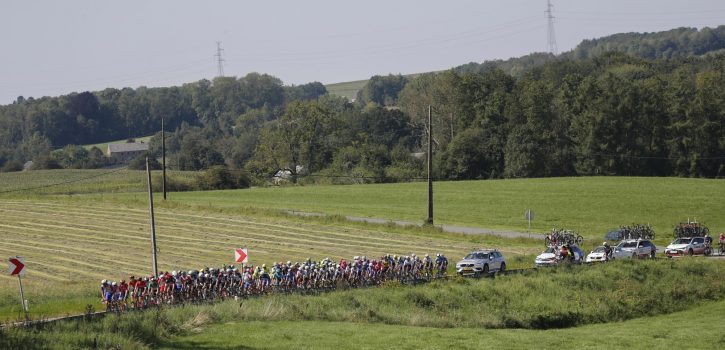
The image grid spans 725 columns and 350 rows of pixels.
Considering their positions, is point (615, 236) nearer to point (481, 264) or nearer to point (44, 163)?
point (481, 264)

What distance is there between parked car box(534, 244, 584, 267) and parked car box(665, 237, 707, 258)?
6.60m

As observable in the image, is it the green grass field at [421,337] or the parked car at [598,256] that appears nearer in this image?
the green grass field at [421,337]

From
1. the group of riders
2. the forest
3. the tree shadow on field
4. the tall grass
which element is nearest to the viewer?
the tree shadow on field

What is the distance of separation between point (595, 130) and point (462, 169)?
17513mm

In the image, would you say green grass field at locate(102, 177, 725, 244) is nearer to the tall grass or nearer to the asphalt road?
the asphalt road

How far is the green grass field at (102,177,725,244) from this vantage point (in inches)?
3078

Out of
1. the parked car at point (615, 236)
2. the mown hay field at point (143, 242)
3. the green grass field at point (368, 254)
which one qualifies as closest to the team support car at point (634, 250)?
the green grass field at point (368, 254)

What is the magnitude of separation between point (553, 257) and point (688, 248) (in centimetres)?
Result: 1027

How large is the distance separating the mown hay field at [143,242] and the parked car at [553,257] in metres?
1.60

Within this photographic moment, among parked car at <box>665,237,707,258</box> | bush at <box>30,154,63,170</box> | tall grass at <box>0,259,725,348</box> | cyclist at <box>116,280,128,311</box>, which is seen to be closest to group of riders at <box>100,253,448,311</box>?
cyclist at <box>116,280,128,311</box>

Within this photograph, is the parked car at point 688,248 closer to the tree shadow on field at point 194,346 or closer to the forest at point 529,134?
the tree shadow on field at point 194,346

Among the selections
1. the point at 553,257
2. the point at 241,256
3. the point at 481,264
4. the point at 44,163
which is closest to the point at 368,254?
the point at 553,257

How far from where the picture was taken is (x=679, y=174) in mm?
113625

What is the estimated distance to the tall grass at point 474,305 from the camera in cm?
2705
